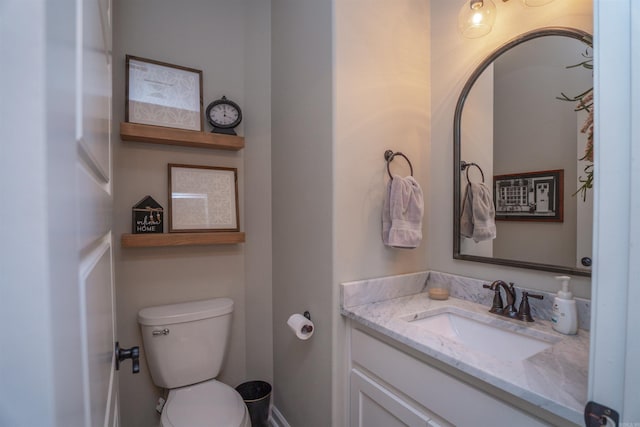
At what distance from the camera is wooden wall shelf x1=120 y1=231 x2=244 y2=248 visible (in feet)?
4.76

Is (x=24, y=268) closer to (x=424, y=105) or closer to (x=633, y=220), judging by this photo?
(x=633, y=220)

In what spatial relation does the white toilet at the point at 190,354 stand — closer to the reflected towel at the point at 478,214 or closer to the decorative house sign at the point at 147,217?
the decorative house sign at the point at 147,217

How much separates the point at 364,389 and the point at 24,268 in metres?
1.19

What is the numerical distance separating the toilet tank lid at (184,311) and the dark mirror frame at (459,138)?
1.28 meters

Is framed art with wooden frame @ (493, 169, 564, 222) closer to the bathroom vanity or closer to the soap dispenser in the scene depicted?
the soap dispenser

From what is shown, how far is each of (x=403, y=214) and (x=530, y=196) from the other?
0.50 m

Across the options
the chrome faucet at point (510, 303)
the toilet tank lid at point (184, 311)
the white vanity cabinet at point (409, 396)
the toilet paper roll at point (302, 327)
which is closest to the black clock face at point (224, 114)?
the toilet tank lid at point (184, 311)

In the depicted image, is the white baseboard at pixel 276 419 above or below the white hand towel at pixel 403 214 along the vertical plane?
below

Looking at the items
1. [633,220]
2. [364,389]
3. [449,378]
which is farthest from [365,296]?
[633,220]

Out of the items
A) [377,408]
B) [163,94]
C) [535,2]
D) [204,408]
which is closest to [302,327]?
[377,408]

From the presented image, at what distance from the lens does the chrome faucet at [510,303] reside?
3.59 feet

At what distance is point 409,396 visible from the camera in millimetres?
961

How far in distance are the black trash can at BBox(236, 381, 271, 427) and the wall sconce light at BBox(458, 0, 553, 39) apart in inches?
83.5

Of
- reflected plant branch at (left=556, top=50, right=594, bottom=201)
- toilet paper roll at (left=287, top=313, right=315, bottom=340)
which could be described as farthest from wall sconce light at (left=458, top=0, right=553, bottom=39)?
toilet paper roll at (left=287, top=313, right=315, bottom=340)
